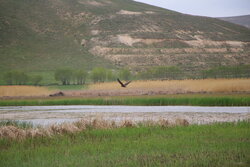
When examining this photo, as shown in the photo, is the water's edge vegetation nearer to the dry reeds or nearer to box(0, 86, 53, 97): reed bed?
box(0, 86, 53, 97): reed bed

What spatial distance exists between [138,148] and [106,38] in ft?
377

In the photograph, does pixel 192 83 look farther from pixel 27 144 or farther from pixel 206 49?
pixel 206 49

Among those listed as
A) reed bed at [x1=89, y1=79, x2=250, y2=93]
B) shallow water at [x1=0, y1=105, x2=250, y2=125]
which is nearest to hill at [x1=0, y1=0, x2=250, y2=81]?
reed bed at [x1=89, y1=79, x2=250, y2=93]

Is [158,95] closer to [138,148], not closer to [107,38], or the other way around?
[138,148]

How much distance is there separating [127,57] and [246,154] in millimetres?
102131

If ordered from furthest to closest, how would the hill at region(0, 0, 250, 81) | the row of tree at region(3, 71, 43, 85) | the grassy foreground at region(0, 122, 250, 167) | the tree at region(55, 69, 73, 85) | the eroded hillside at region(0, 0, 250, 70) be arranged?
1. the eroded hillside at region(0, 0, 250, 70)
2. the hill at region(0, 0, 250, 81)
3. the tree at region(55, 69, 73, 85)
4. the row of tree at region(3, 71, 43, 85)
5. the grassy foreground at region(0, 122, 250, 167)

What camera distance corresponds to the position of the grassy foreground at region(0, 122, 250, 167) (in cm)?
1238

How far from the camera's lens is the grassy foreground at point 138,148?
40.6 ft

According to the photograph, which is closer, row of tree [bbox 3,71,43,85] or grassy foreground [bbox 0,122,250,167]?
grassy foreground [bbox 0,122,250,167]

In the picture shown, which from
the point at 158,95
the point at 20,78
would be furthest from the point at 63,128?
the point at 20,78

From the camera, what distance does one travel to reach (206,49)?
124500 mm

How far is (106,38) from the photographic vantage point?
420 ft

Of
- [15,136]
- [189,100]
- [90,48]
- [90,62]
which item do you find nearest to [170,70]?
[90,62]

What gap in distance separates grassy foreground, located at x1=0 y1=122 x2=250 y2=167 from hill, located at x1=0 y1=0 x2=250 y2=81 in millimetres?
84999
